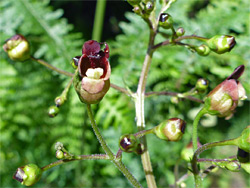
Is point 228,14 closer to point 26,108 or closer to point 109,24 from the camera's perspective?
point 109,24

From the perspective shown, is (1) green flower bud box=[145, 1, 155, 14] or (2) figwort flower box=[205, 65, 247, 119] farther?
(1) green flower bud box=[145, 1, 155, 14]

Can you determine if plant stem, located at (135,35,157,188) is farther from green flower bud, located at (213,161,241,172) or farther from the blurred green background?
the blurred green background

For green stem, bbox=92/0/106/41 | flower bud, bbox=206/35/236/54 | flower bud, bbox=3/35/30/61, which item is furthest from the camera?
green stem, bbox=92/0/106/41

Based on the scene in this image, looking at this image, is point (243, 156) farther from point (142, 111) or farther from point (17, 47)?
point (17, 47)

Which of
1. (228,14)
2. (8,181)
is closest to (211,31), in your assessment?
(228,14)

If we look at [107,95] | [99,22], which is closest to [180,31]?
[107,95]

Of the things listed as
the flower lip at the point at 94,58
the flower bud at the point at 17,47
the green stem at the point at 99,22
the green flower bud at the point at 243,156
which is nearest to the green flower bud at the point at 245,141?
the green flower bud at the point at 243,156

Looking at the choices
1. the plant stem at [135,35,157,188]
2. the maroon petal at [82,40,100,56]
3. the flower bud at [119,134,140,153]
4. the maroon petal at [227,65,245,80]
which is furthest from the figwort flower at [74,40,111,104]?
the maroon petal at [227,65,245,80]
